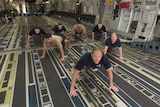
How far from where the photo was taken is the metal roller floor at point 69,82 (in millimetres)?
2084

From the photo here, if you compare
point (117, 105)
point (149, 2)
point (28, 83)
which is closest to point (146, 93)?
point (117, 105)

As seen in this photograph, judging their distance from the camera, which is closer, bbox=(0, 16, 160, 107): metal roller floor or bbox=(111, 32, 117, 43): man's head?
bbox=(0, 16, 160, 107): metal roller floor

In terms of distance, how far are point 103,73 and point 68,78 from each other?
0.72m

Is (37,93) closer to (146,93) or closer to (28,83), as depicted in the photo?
(28,83)

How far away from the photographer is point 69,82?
256 cm

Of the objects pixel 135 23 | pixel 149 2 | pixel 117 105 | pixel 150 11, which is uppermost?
pixel 149 2

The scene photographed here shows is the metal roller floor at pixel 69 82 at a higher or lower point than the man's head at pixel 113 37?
lower

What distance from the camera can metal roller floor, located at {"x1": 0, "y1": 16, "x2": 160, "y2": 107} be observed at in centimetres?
208

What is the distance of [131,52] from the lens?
418cm

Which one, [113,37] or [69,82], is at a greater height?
[113,37]

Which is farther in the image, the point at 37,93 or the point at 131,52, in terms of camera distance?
Result: the point at 131,52

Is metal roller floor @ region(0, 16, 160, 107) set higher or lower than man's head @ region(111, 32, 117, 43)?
lower

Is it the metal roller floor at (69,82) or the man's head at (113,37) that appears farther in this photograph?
the man's head at (113,37)

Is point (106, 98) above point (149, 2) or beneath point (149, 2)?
beneath
